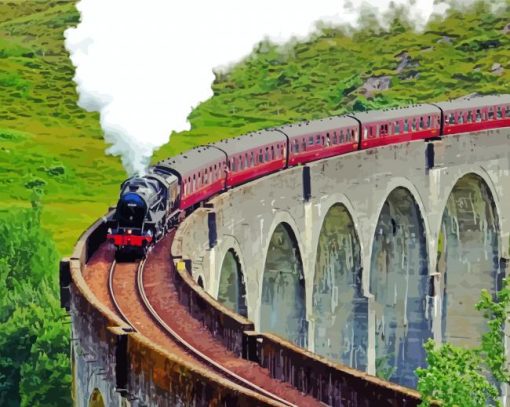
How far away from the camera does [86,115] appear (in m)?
99.8

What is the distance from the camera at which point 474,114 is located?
2124 inches

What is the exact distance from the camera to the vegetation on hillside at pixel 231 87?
81.3 metres

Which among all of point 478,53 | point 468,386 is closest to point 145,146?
point 468,386

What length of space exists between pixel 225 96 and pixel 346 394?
3362 inches

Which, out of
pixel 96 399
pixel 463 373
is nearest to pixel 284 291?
pixel 96 399

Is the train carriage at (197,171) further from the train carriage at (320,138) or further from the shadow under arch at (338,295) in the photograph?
the shadow under arch at (338,295)

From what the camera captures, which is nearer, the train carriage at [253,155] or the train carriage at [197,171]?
the train carriage at [197,171]

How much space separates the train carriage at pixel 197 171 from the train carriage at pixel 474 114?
1643cm

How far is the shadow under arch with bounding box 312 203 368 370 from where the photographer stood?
45938 mm

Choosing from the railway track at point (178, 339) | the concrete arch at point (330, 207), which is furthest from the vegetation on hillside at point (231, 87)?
the railway track at point (178, 339)

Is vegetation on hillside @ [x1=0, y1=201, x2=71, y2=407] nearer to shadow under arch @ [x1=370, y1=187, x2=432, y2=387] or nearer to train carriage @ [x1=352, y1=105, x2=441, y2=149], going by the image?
shadow under arch @ [x1=370, y1=187, x2=432, y2=387]

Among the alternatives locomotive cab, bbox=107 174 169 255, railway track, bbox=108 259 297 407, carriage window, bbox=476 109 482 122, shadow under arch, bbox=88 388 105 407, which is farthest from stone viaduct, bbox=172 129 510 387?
shadow under arch, bbox=88 388 105 407

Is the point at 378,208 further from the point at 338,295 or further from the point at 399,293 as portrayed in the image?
the point at 399,293

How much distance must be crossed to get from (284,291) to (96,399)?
19787mm
